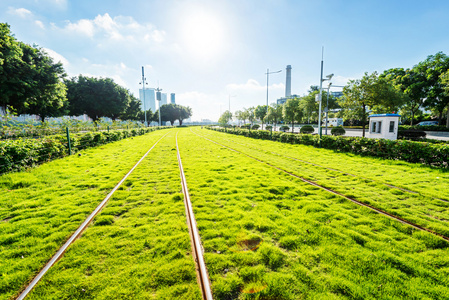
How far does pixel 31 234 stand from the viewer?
3.84 metres

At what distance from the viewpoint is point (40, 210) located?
4875mm

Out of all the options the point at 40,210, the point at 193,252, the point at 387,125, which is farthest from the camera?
the point at 387,125

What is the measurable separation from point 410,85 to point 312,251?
49.4 metres

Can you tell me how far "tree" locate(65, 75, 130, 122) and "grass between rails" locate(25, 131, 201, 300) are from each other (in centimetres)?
Answer: 4999

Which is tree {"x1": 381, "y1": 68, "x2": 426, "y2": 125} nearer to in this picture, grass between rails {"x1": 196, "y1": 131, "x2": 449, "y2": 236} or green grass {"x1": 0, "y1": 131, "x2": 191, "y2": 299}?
grass between rails {"x1": 196, "y1": 131, "x2": 449, "y2": 236}

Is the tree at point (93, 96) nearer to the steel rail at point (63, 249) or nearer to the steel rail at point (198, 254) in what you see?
the steel rail at point (63, 249)

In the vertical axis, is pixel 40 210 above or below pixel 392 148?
below

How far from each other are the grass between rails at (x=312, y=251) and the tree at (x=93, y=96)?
51.5 meters

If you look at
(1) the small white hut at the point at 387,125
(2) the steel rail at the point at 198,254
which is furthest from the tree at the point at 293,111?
(2) the steel rail at the point at 198,254

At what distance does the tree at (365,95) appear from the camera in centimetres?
2016

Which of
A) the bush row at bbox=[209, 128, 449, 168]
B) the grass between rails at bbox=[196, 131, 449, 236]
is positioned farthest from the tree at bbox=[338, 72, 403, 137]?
the grass between rails at bbox=[196, 131, 449, 236]

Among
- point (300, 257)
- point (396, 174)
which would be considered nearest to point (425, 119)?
point (396, 174)

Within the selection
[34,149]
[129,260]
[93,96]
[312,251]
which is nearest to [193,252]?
[129,260]

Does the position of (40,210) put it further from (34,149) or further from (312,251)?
(312,251)
